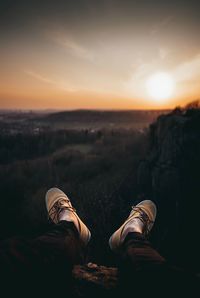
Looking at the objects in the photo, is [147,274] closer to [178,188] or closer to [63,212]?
[63,212]

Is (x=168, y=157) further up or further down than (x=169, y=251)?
further up

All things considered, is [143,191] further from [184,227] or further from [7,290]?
[7,290]

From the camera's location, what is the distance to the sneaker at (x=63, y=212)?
231 centimetres

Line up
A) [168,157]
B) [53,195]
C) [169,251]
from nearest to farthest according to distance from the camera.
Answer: [53,195]
[169,251]
[168,157]

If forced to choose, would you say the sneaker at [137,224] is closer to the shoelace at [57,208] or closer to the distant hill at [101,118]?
the shoelace at [57,208]

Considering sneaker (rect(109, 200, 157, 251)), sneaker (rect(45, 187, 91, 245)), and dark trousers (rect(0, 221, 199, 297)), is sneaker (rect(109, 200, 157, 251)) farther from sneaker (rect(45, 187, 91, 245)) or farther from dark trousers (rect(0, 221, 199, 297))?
dark trousers (rect(0, 221, 199, 297))

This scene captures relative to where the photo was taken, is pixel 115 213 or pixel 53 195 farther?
pixel 115 213

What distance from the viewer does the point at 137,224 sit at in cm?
242

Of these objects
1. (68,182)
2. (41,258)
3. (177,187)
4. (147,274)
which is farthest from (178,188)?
(68,182)

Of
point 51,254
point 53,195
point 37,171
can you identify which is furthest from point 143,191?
point 37,171

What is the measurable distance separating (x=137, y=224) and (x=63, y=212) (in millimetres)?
829

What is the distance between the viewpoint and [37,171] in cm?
1044

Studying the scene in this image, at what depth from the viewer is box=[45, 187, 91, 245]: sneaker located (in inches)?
90.8

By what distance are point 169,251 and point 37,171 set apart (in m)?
7.75
